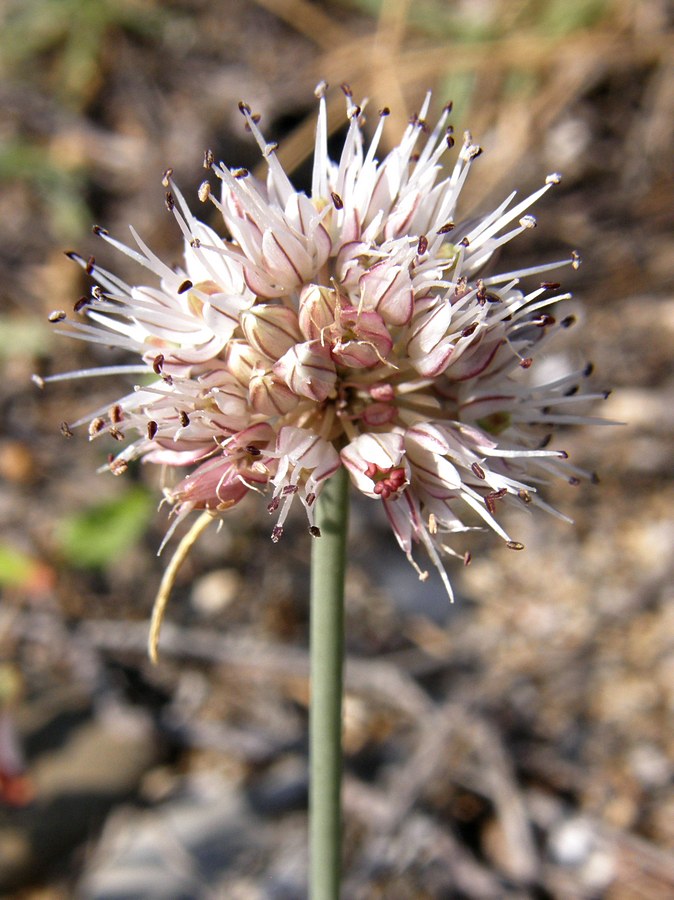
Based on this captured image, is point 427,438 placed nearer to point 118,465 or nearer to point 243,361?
point 243,361

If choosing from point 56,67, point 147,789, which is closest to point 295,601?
point 147,789

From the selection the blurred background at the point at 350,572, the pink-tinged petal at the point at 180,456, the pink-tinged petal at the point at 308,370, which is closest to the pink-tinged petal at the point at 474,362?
the pink-tinged petal at the point at 308,370

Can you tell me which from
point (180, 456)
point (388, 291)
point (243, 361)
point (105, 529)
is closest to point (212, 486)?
point (180, 456)

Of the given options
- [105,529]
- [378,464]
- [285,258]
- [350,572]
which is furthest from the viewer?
[350,572]

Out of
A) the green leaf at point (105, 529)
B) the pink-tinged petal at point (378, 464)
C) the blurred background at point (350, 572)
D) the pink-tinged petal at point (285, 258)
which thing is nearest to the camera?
the pink-tinged petal at point (378, 464)

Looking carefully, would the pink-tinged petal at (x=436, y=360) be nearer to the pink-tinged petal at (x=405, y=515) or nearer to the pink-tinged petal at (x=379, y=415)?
the pink-tinged petal at (x=379, y=415)

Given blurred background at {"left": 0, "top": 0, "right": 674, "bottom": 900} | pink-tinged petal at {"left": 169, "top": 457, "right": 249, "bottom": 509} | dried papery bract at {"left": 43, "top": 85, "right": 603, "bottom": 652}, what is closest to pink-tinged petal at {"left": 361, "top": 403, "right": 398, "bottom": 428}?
dried papery bract at {"left": 43, "top": 85, "right": 603, "bottom": 652}
